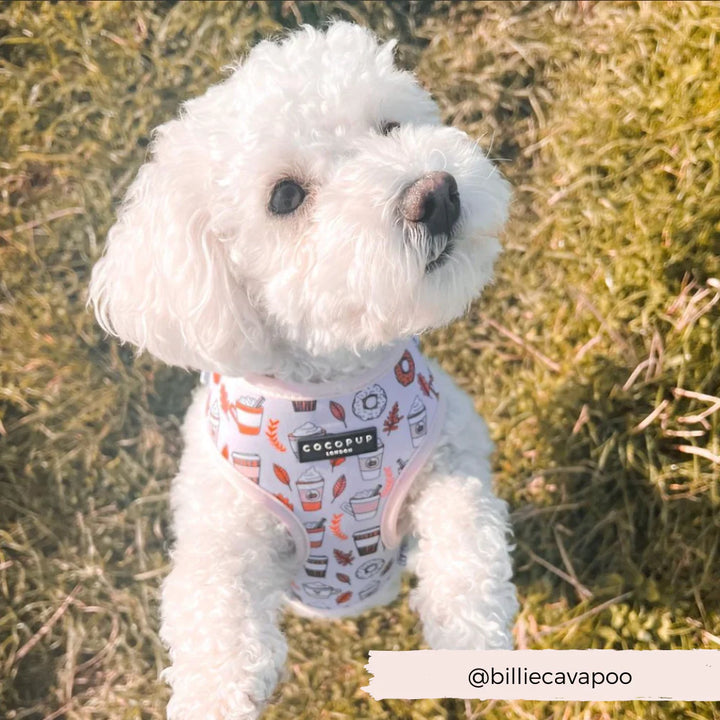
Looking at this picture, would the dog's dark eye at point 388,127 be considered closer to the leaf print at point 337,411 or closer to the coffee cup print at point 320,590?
the leaf print at point 337,411

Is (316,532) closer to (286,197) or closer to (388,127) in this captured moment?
(286,197)

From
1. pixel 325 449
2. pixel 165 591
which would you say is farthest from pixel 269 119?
pixel 165 591

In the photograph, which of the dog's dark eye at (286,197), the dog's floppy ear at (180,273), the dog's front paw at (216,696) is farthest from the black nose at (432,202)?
the dog's front paw at (216,696)

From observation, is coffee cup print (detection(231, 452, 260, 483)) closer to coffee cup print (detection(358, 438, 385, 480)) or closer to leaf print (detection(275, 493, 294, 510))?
leaf print (detection(275, 493, 294, 510))

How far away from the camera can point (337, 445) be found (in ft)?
5.35

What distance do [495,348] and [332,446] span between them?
1156 mm

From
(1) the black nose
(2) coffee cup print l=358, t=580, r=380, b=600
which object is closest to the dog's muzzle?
(1) the black nose

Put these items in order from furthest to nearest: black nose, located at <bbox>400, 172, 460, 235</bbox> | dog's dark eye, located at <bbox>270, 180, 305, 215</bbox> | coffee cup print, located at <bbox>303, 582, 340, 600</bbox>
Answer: coffee cup print, located at <bbox>303, 582, 340, 600</bbox> < dog's dark eye, located at <bbox>270, 180, 305, 215</bbox> < black nose, located at <bbox>400, 172, 460, 235</bbox>

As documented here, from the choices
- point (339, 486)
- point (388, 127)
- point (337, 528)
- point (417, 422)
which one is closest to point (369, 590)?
point (337, 528)

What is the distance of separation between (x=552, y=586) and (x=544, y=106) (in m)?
1.74

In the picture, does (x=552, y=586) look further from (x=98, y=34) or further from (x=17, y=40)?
(x=17, y=40)

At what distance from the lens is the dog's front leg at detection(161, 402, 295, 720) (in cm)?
144

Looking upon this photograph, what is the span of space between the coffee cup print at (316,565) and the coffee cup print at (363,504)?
0.18 m

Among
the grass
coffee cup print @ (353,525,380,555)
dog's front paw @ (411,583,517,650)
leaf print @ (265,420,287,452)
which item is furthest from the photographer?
the grass
